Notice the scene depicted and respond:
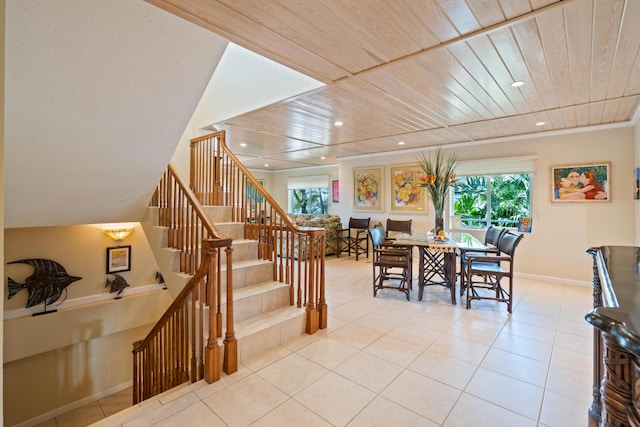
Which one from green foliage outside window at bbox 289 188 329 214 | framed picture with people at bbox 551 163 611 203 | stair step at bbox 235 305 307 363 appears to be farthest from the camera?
green foliage outside window at bbox 289 188 329 214

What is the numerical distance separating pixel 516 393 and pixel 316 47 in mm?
2806

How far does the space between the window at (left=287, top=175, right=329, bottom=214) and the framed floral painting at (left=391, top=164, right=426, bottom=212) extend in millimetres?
2748

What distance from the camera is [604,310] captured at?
2.62 feet

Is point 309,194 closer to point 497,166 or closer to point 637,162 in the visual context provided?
point 497,166

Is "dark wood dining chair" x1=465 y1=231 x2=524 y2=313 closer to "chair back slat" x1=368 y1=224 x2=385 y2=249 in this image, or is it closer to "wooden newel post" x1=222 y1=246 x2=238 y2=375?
"chair back slat" x1=368 y1=224 x2=385 y2=249

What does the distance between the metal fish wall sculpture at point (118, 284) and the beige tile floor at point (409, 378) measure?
151 cm

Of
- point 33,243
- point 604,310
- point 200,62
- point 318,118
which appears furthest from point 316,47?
point 33,243

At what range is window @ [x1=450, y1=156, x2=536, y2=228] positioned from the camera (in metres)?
4.99

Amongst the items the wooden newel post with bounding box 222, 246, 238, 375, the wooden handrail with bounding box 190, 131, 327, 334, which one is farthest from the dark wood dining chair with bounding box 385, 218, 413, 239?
the wooden newel post with bounding box 222, 246, 238, 375

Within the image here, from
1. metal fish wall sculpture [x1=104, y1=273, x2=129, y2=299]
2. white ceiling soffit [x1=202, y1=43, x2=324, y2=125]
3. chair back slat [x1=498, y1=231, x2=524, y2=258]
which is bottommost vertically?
metal fish wall sculpture [x1=104, y1=273, x2=129, y2=299]

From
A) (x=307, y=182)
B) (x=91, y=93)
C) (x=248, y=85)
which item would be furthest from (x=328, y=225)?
(x=91, y=93)

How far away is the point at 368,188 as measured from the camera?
6.94 meters

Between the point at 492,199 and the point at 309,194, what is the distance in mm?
5494

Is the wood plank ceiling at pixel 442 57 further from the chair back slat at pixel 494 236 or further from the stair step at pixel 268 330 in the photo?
the stair step at pixel 268 330
